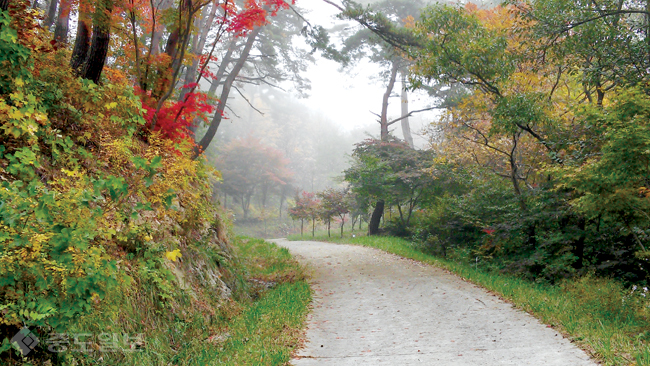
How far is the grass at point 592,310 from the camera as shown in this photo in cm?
407

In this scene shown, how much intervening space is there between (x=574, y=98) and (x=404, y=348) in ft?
28.4

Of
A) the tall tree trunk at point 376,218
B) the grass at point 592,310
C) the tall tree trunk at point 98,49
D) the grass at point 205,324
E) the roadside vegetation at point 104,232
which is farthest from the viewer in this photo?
the tall tree trunk at point 376,218

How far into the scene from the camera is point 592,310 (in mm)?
5551

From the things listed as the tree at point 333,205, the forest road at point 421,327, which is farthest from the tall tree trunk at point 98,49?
the tree at point 333,205

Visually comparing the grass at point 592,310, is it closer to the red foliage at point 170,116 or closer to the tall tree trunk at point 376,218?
the red foliage at point 170,116

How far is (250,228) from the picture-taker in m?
37.3

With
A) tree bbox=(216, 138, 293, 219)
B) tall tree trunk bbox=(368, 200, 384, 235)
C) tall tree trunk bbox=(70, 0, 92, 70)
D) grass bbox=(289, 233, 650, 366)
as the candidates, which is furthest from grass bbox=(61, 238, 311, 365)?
tree bbox=(216, 138, 293, 219)

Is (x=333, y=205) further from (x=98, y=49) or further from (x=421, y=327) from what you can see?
(x=98, y=49)

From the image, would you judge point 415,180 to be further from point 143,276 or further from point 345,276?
point 143,276

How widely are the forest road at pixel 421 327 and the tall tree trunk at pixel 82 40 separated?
15.5 ft

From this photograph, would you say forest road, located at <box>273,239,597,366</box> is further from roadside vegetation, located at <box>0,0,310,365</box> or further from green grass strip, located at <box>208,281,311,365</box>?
roadside vegetation, located at <box>0,0,310,365</box>

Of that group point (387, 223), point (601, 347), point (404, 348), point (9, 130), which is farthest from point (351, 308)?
point (387, 223)

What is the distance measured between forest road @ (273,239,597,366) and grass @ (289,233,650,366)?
20 centimetres

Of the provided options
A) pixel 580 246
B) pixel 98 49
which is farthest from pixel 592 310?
pixel 98 49
